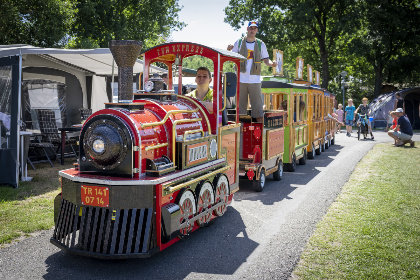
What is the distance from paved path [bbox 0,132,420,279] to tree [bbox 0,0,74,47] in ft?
45.4

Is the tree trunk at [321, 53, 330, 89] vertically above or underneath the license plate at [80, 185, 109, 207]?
above

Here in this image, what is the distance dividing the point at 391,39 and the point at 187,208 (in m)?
31.1

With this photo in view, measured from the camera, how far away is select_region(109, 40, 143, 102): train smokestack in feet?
15.1

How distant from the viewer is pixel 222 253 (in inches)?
186

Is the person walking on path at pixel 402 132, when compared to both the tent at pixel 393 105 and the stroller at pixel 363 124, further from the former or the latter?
the tent at pixel 393 105

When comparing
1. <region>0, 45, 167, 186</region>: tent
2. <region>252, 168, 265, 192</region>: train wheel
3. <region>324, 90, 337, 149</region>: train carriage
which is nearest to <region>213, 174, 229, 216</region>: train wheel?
<region>252, 168, 265, 192</region>: train wheel

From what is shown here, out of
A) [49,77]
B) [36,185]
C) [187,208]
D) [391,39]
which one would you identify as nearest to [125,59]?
[187,208]

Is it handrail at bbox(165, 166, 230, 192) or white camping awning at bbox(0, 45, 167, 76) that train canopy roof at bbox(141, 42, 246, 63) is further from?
white camping awning at bbox(0, 45, 167, 76)

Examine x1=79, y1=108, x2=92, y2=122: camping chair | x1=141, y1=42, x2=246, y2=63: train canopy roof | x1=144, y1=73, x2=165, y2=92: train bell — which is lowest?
x1=79, y1=108, x2=92, y2=122: camping chair

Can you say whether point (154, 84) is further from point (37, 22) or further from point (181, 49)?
point (37, 22)

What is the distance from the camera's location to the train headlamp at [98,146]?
14.5ft

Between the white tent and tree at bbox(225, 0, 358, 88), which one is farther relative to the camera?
tree at bbox(225, 0, 358, 88)

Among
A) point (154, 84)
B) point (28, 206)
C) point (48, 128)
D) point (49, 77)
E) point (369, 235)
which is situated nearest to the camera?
point (369, 235)

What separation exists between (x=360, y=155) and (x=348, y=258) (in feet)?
29.9
